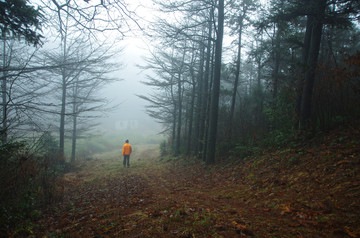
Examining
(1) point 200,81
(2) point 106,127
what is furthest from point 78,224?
(2) point 106,127

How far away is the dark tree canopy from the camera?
164 inches

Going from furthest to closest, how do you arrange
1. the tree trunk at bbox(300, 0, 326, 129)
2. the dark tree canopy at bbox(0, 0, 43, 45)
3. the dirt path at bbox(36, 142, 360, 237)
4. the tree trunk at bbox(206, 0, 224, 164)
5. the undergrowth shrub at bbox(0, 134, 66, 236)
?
the tree trunk at bbox(206, 0, 224, 164) < the tree trunk at bbox(300, 0, 326, 129) < the dark tree canopy at bbox(0, 0, 43, 45) < the undergrowth shrub at bbox(0, 134, 66, 236) < the dirt path at bbox(36, 142, 360, 237)

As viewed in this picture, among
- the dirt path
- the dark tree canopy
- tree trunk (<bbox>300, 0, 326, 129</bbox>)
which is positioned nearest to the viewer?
the dirt path

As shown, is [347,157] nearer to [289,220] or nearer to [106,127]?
[289,220]

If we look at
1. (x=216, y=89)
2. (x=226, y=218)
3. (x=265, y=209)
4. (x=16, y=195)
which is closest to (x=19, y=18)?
(x=16, y=195)

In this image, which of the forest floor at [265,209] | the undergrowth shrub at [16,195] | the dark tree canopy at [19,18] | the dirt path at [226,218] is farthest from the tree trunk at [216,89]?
the dark tree canopy at [19,18]

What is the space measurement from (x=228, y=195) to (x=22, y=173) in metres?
4.74

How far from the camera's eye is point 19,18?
4391mm

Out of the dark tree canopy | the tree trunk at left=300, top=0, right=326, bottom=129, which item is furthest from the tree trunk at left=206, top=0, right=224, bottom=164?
the dark tree canopy

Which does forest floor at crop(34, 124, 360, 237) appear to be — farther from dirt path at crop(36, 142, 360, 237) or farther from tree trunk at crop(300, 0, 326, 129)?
tree trunk at crop(300, 0, 326, 129)

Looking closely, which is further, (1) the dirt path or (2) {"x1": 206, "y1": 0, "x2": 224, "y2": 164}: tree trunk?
(2) {"x1": 206, "y1": 0, "x2": 224, "y2": 164}: tree trunk

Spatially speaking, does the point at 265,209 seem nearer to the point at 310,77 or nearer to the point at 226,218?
the point at 226,218

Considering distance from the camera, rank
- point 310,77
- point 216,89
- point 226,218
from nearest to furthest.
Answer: point 226,218 → point 310,77 → point 216,89

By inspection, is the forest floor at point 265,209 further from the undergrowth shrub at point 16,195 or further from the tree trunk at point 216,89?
the tree trunk at point 216,89
